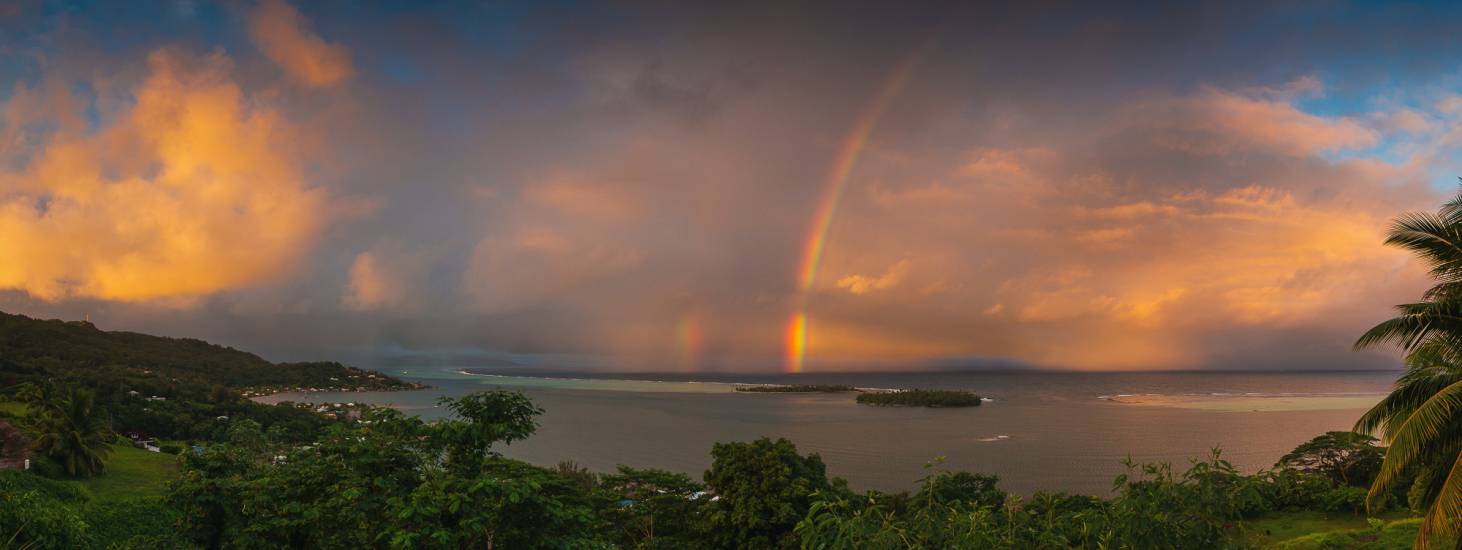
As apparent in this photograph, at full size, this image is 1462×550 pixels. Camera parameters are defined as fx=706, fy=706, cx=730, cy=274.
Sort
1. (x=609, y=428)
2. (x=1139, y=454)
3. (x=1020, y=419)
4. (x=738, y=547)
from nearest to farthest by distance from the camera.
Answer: (x=738, y=547), (x=1139, y=454), (x=609, y=428), (x=1020, y=419)

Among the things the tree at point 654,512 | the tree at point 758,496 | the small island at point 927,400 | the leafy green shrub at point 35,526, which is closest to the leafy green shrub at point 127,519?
the leafy green shrub at point 35,526

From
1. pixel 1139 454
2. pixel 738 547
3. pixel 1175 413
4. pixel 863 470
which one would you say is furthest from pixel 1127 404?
pixel 738 547

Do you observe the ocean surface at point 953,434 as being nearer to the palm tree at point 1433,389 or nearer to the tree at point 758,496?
the tree at point 758,496

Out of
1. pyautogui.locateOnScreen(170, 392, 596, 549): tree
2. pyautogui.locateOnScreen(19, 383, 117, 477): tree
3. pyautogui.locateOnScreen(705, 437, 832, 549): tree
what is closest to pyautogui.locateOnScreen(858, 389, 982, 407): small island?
pyautogui.locateOnScreen(705, 437, 832, 549): tree

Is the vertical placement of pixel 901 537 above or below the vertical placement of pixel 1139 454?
above

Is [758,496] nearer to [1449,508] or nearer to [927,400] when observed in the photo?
[1449,508]

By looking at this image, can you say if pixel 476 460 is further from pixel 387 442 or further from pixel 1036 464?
pixel 1036 464

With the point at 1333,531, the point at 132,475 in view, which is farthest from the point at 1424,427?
the point at 132,475
